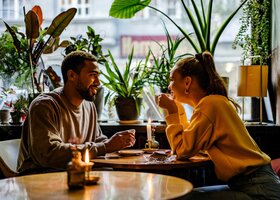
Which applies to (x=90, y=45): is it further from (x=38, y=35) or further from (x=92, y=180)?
(x=92, y=180)

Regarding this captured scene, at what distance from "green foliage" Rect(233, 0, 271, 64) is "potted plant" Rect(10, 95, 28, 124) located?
1767 millimetres

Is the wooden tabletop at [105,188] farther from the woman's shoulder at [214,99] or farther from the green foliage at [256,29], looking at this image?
the green foliage at [256,29]

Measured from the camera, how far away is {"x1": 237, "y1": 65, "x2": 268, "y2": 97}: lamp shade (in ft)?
11.7

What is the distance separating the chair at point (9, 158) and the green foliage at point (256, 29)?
1942 millimetres

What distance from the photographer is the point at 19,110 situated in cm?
377

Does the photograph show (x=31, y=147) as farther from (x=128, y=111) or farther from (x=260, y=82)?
(x=260, y=82)

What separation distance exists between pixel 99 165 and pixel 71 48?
58.5 inches

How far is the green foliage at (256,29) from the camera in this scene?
377 cm

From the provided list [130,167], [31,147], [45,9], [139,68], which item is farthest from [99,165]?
[45,9]

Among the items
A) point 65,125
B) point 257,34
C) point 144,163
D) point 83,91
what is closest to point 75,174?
point 144,163

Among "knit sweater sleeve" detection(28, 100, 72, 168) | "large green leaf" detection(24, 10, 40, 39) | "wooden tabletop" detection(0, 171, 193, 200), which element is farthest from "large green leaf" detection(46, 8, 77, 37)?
"wooden tabletop" detection(0, 171, 193, 200)

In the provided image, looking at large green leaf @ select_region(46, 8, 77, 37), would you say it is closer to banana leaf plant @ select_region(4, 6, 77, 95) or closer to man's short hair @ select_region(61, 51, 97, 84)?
banana leaf plant @ select_region(4, 6, 77, 95)

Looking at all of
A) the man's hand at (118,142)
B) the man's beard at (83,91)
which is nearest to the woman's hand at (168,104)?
the man's hand at (118,142)

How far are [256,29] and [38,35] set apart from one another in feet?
5.64
